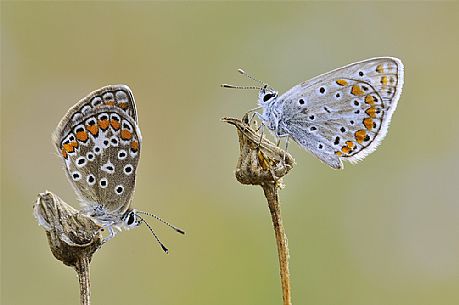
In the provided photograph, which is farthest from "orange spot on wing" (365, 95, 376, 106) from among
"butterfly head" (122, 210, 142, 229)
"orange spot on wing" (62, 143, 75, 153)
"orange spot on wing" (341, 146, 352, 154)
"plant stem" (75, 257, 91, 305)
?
"plant stem" (75, 257, 91, 305)

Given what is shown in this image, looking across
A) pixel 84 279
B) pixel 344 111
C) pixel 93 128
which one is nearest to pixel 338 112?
pixel 344 111

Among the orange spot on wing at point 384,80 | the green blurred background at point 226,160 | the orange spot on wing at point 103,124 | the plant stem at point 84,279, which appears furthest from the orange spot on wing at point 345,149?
the green blurred background at point 226,160

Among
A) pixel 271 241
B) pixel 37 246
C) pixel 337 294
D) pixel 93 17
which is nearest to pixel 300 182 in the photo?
pixel 271 241

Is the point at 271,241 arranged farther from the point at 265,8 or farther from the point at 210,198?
the point at 265,8

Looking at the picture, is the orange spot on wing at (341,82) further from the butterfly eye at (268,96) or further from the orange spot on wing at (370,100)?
the butterfly eye at (268,96)


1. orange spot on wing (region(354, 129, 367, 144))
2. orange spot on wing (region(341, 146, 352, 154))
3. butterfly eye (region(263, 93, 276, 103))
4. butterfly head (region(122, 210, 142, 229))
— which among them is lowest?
butterfly head (region(122, 210, 142, 229))

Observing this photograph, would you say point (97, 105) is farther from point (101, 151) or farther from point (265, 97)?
point (265, 97)

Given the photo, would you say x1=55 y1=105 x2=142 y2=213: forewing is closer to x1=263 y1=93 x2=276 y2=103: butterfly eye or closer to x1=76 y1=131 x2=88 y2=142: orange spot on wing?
x1=76 y1=131 x2=88 y2=142: orange spot on wing
